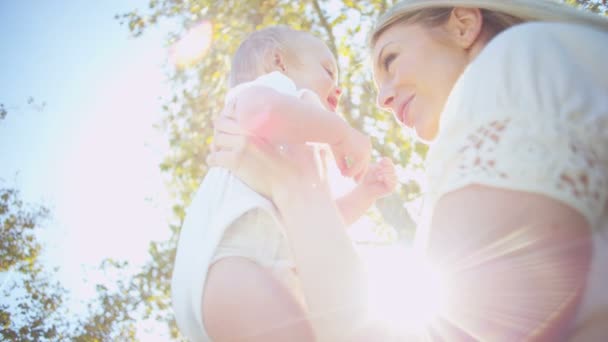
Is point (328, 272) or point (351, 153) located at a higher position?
point (351, 153)

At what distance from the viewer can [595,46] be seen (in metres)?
1.16

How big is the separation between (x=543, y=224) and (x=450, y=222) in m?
0.20

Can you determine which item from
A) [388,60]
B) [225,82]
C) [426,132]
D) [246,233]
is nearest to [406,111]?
[426,132]

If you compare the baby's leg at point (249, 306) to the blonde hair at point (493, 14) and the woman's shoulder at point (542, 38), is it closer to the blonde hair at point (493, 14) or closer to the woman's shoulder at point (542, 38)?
A: the woman's shoulder at point (542, 38)

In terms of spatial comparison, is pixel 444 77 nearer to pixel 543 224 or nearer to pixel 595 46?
pixel 595 46

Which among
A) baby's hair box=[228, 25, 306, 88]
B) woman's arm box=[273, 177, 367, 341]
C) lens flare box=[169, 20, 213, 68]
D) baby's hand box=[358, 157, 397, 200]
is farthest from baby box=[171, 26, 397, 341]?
lens flare box=[169, 20, 213, 68]

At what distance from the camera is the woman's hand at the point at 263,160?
1694mm

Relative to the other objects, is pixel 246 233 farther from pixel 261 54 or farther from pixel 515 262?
pixel 261 54

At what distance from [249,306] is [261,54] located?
5.92 ft

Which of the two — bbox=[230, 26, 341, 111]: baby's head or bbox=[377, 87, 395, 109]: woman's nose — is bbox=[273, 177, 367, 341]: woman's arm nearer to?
bbox=[377, 87, 395, 109]: woman's nose

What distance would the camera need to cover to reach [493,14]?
6.37 ft

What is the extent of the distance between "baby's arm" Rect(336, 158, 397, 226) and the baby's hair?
3.07 ft

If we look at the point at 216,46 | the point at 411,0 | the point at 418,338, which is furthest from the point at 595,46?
the point at 216,46

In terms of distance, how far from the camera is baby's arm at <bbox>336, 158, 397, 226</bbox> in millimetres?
2619
